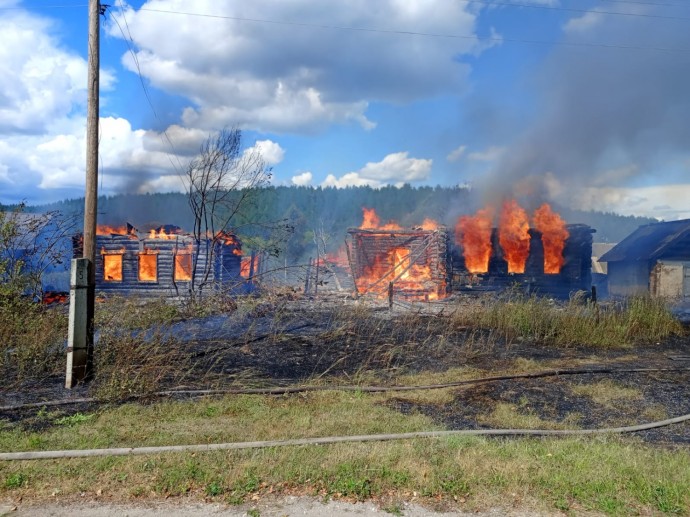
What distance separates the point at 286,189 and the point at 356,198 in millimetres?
13355

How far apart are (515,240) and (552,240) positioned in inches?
84.2

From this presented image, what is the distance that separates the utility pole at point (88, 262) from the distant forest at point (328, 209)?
912 inches

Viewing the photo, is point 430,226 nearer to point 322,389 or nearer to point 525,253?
point 525,253

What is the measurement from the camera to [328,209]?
83625 millimetres

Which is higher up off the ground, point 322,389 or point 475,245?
point 475,245

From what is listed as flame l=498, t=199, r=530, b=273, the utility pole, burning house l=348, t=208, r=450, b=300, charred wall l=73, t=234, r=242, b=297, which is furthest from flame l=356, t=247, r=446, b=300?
the utility pole

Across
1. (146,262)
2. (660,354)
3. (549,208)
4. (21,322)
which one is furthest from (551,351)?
(146,262)

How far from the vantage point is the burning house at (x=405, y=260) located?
24.3 meters

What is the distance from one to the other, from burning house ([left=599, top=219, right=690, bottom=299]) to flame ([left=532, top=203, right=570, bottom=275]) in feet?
12.2

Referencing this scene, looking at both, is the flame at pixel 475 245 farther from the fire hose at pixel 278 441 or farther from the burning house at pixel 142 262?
the fire hose at pixel 278 441

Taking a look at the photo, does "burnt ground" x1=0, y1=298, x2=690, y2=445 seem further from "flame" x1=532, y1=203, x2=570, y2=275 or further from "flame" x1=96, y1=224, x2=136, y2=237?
"flame" x1=96, y1=224, x2=136, y2=237

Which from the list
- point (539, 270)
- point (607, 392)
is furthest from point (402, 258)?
point (607, 392)

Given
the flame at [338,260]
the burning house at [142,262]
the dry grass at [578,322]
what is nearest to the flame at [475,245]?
the flame at [338,260]

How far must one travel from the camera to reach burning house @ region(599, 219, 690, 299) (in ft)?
89.8
